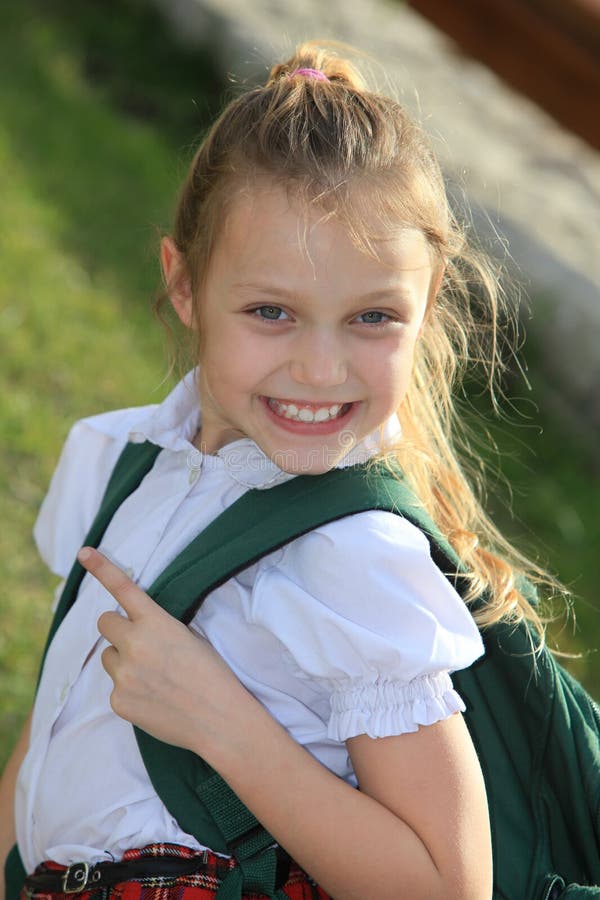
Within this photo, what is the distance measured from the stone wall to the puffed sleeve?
8.72ft

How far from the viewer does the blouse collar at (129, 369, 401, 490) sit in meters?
1.51

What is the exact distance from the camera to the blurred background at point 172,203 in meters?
3.22

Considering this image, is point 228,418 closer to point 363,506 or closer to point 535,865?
point 363,506

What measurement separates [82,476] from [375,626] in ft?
2.55

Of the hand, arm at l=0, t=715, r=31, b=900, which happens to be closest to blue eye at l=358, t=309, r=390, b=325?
the hand

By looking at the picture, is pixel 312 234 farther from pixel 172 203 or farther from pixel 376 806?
pixel 172 203

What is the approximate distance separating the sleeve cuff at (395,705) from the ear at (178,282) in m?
0.62

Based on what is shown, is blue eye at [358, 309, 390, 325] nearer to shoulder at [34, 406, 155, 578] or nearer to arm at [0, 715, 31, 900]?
shoulder at [34, 406, 155, 578]

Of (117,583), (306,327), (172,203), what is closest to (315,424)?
(306,327)

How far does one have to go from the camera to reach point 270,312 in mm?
1463

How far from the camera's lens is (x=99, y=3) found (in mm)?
6062

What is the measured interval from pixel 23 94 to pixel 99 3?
137 cm

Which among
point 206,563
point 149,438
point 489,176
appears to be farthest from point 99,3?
point 206,563

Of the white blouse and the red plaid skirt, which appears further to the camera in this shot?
the red plaid skirt
